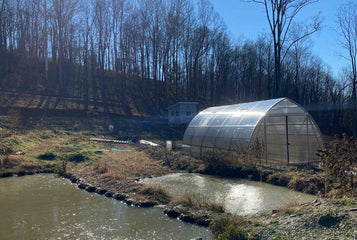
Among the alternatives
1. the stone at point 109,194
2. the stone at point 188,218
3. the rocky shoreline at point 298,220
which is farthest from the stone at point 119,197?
the stone at point 188,218

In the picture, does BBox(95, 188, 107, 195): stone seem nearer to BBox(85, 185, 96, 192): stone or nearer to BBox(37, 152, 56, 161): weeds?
BBox(85, 185, 96, 192): stone

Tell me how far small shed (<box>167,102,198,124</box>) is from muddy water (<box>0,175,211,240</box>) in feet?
85.0

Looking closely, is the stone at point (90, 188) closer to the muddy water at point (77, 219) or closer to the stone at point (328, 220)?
the muddy water at point (77, 219)

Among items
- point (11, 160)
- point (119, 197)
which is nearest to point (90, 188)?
point (119, 197)

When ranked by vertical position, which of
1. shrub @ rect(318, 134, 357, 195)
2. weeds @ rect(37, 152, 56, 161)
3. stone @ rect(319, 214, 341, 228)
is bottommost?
stone @ rect(319, 214, 341, 228)

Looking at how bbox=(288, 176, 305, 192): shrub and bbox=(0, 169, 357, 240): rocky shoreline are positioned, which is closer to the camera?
bbox=(0, 169, 357, 240): rocky shoreline

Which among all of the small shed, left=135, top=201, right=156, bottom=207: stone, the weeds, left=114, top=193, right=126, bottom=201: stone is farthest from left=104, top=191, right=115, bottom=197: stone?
the small shed

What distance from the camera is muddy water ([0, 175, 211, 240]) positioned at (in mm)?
7375

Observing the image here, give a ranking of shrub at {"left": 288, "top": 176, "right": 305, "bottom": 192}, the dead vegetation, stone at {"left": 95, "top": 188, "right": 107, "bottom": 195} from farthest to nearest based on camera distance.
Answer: the dead vegetation → shrub at {"left": 288, "top": 176, "right": 305, "bottom": 192} → stone at {"left": 95, "top": 188, "right": 107, "bottom": 195}

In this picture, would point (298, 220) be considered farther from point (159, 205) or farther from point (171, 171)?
point (171, 171)

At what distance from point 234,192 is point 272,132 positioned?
7318 millimetres

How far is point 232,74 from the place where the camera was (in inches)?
2180

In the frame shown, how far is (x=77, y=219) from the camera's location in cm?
849

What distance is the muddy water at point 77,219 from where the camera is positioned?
738 cm
